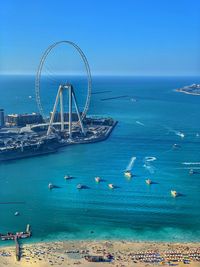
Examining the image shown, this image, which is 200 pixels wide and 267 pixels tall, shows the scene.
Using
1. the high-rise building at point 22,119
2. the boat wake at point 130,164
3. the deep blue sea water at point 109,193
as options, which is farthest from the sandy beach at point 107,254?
the high-rise building at point 22,119

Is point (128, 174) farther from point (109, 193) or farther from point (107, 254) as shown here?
point (107, 254)

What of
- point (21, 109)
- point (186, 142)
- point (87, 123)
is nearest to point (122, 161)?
point (186, 142)

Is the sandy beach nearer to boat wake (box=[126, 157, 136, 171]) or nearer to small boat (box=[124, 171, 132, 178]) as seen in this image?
small boat (box=[124, 171, 132, 178])

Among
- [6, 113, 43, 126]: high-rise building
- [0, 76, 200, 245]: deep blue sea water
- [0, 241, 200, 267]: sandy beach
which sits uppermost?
[6, 113, 43, 126]: high-rise building

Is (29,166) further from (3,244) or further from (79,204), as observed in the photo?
(3,244)

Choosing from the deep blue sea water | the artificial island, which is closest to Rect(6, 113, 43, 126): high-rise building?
the artificial island

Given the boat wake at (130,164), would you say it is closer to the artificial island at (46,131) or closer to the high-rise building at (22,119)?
the artificial island at (46,131)
